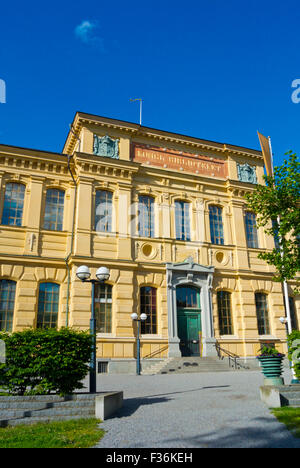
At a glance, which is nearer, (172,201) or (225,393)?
(225,393)

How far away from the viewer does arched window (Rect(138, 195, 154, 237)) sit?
22700 mm

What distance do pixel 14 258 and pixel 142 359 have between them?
8.51m

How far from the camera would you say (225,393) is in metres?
11.0

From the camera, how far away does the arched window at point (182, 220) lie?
77.9 feet

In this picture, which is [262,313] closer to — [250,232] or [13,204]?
[250,232]

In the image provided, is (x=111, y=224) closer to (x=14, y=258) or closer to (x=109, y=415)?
(x=14, y=258)

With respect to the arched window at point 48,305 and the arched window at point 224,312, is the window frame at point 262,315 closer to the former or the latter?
the arched window at point 224,312

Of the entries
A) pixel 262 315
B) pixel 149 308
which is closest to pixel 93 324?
pixel 149 308

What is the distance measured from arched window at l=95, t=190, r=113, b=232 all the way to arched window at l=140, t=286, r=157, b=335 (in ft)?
13.6

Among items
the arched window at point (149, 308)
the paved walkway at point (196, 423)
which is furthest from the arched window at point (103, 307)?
the paved walkway at point (196, 423)

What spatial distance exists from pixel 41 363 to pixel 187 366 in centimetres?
1284

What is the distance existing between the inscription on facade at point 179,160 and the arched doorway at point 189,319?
786 cm

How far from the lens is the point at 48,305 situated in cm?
2003
